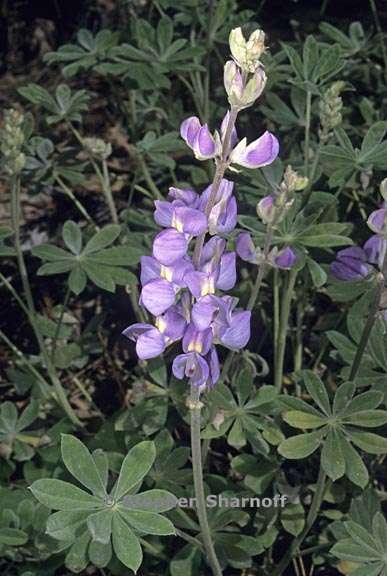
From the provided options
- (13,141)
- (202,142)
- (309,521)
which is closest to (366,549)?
(309,521)

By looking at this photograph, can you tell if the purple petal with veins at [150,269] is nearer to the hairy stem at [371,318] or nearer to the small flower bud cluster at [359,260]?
the hairy stem at [371,318]

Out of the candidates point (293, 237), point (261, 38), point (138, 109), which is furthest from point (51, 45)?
point (261, 38)

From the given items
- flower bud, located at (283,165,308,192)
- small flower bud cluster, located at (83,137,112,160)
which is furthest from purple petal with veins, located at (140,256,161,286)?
small flower bud cluster, located at (83,137,112,160)

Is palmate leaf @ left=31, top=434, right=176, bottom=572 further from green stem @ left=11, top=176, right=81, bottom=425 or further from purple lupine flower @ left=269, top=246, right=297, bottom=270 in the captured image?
green stem @ left=11, top=176, right=81, bottom=425

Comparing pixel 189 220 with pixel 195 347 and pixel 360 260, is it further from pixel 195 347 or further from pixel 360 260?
pixel 360 260

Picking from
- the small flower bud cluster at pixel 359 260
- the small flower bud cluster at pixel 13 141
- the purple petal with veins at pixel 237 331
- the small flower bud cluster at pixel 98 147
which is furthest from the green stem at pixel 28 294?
the purple petal with veins at pixel 237 331

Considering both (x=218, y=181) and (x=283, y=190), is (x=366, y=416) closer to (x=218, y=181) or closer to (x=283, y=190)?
(x=283, y=190)
